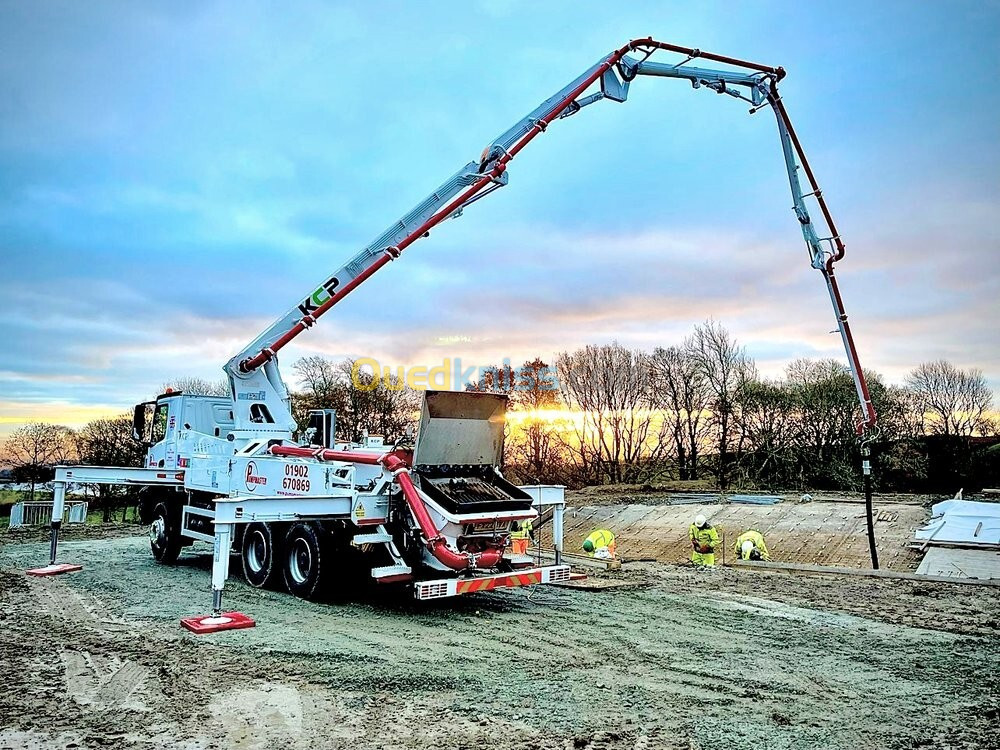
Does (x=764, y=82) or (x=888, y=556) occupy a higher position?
(x=764, y=82)

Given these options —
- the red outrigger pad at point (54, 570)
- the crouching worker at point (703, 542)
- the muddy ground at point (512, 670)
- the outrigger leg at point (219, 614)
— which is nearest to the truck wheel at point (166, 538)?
the red outrigger pad at point (54, 570)

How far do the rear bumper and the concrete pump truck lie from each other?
0.02 meters

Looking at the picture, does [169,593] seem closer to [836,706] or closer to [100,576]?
[100,576]

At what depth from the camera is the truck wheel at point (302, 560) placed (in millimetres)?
8562

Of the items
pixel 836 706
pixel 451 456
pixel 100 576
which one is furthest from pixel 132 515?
pixel 836 706

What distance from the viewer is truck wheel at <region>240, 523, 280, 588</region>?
9.38m

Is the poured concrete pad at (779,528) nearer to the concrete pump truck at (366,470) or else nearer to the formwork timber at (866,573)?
the formwork timber at (866,573)

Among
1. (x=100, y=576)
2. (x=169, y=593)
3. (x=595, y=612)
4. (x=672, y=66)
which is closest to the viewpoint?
(x=595, y=612)

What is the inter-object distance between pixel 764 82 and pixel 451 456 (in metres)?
8.37

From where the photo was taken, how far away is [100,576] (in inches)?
417

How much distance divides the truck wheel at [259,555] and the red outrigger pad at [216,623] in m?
1.81

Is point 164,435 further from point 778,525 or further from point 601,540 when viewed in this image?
point 778,525

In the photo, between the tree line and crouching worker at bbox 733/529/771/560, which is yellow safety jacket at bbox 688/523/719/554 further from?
the tree line

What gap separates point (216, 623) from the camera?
284 inches
